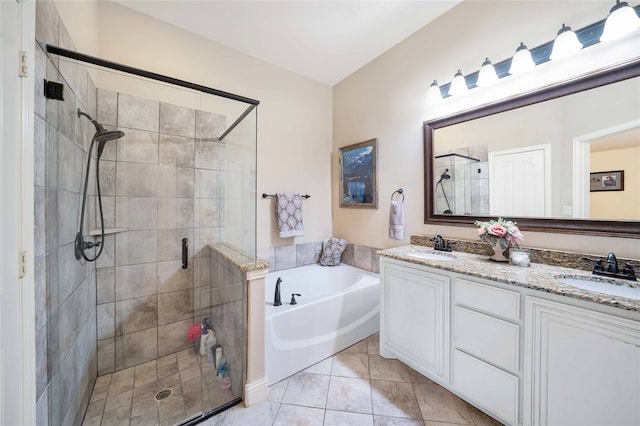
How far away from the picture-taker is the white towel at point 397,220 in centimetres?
229

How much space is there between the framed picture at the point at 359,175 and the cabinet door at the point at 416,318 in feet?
3.51

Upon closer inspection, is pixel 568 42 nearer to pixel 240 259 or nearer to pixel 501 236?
pixel 501 236

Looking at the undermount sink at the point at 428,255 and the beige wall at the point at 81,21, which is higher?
the beige wall at the point at 81,21

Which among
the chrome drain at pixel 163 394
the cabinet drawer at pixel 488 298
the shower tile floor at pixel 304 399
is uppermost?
the cabinet drawer at pixel 488 298

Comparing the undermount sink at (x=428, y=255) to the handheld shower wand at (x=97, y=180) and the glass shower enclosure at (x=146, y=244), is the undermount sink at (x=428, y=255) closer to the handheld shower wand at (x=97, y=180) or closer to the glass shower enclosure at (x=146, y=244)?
the glass shower enclosure at (x=146, y=244)

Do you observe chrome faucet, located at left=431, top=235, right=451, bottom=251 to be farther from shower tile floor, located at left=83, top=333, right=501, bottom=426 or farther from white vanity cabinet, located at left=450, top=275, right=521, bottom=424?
shower tile floor, located at left=83, top=333, right=501, bottom=426

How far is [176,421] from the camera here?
56.2 inches

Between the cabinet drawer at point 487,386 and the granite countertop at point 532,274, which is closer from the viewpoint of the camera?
the granite countertop at point 532,274

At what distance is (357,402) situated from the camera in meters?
1.55

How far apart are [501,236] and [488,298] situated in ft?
1.56

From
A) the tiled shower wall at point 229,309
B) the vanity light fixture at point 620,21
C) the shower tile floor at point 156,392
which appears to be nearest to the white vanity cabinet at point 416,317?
the tiled shower wall at point 229,309

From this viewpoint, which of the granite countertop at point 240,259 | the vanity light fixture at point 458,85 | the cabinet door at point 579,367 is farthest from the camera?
the vanity light fixture at point 458,85
